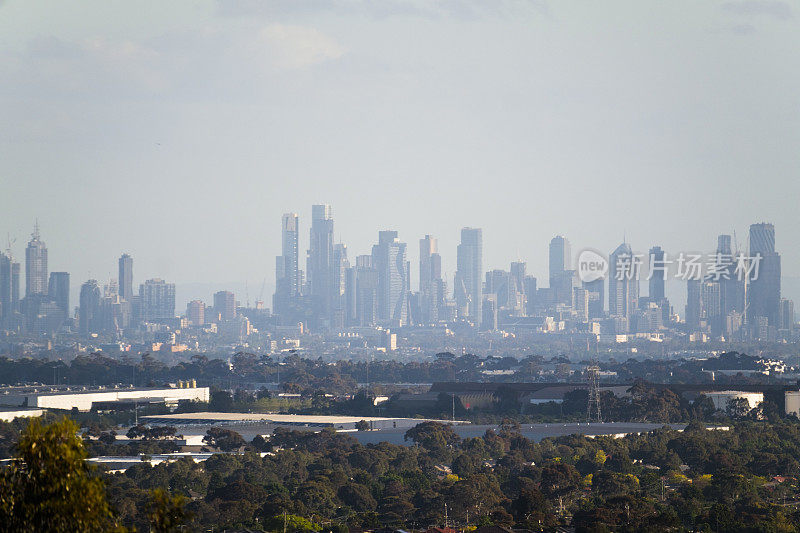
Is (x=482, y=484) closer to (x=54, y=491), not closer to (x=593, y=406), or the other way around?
(x=54, y=491)

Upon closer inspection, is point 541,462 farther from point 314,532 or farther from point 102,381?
point 102,381

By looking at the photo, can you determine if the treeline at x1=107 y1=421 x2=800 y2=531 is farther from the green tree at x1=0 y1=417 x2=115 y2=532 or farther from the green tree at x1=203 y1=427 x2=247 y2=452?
the green tree at x1=0 y1=417 x2=115 y2=532

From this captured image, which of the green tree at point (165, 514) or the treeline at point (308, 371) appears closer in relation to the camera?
the green tree at point (165, 514)

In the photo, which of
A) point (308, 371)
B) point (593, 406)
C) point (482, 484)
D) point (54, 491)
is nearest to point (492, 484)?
point (482, 484)

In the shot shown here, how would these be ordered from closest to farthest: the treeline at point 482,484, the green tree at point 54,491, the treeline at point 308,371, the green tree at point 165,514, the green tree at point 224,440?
the green tree at point 165,514 < the green tree at point 54,491 < the treeline at point 482,484 < the green tree at point 224,440 < the treeline at point 308,371

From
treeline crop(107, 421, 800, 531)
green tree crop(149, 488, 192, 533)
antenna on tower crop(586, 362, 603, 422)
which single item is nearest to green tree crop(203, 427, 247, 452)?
treeline crop(107, 421, 800, 531)

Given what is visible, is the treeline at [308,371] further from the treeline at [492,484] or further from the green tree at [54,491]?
the green tree at [54,491]

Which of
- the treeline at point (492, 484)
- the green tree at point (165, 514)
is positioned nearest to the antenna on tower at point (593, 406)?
the treeline at point (492, 484)

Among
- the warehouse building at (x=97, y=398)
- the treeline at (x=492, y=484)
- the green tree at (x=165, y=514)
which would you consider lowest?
the treeline at (x=492, y=484)

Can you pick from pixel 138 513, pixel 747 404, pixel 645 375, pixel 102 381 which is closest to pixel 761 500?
pixel 138 513
